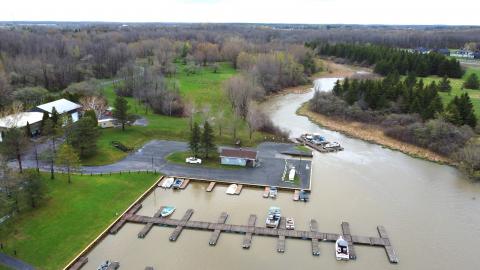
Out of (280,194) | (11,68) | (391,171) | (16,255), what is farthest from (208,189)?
(11,68)

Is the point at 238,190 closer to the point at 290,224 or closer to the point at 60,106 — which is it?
the point at 290,224

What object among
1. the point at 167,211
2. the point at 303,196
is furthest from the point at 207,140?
the point at 303,196

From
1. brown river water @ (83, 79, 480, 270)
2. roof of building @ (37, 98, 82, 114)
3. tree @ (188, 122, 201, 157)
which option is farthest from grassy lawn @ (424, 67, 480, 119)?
roof of building @ (37, 98, 82, 114)

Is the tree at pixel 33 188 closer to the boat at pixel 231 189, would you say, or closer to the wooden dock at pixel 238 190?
the boat at pixel 231 189

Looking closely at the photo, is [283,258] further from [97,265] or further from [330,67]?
[330,67]

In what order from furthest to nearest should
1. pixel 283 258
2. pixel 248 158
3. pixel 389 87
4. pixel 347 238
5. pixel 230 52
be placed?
1. pixel 230 52
2. pixel 389 87
3. pixel 248 158
4. pixel 347 238
5. pixel 283 258

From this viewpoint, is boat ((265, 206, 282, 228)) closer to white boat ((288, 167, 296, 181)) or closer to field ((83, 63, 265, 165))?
white boat ((288, 167, 296, 181))

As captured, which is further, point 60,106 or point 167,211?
point 60,106
